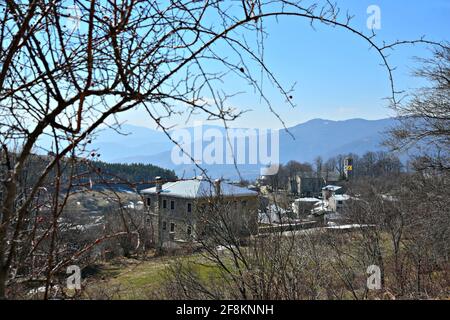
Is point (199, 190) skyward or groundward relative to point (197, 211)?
skyward

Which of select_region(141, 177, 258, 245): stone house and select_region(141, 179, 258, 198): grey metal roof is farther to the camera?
select_region(141, 177, 258, 245): stone house

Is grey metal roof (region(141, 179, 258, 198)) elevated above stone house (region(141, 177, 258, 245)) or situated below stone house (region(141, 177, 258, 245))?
above

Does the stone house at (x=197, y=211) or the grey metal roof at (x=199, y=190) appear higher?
the grey metal roof at (x=199, y=190)

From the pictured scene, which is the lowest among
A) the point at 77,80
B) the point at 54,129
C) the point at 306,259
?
the point at 306,259

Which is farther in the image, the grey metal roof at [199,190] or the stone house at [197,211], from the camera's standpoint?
the stone house at [197,211]

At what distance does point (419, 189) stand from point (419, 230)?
4.02ft

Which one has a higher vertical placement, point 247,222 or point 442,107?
point 442,107

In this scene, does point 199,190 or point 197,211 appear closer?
point 199,190

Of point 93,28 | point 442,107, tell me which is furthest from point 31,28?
point 442,107

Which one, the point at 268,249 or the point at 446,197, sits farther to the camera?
the point at 446,197

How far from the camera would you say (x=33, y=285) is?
121 cm
